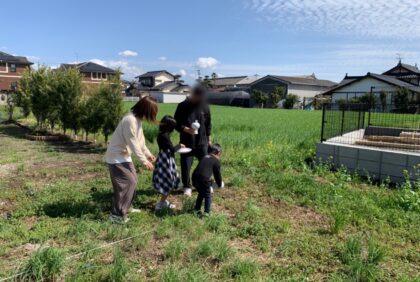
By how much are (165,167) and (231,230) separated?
1.41 m

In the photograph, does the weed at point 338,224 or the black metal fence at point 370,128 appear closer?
the weed at point 338,224

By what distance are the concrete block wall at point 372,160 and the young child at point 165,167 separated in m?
4.02

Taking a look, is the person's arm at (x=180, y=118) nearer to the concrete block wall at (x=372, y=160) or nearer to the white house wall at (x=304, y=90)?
the concrete block wall at (x=372, y=160)

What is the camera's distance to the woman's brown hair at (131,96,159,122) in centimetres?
452

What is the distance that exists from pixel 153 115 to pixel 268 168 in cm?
382

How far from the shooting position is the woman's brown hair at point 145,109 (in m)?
4.52

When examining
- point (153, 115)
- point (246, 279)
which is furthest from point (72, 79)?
point (246, 279)

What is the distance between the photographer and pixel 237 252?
384cm

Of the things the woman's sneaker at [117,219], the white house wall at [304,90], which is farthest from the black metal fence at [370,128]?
the white house wall at [304,90]

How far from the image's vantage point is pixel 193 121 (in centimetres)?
554

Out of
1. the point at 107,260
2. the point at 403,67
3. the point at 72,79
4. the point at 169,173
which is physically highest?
the point at 403,67

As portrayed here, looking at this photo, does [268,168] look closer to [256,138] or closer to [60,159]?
[256,138]

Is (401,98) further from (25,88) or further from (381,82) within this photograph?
(381,82)

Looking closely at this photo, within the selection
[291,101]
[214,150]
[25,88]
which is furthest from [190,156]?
[291,101]
